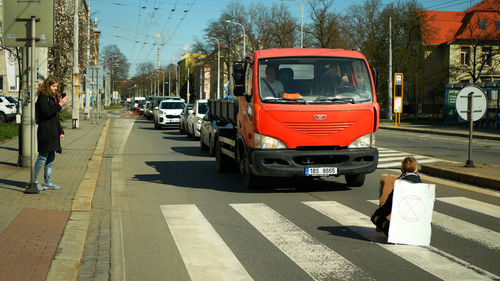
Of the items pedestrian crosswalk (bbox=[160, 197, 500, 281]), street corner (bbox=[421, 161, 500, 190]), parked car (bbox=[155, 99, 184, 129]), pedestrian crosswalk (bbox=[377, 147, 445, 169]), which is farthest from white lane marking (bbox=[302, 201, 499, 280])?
parked car (bbox=[155, 99, 184, 129])

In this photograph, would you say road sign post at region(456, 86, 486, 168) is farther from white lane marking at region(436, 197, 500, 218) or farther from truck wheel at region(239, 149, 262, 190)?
truck wheel at region(239, 149, 262, 190)

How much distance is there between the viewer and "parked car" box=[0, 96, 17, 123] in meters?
37.5

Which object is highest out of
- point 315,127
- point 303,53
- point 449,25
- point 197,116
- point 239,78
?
point 449,25

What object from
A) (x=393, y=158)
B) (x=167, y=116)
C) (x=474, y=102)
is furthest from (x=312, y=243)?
(x=167, y=116)

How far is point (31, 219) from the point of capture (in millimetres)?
7422

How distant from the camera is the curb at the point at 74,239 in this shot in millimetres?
5219

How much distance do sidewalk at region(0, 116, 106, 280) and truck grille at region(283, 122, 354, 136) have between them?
3464 millimetres

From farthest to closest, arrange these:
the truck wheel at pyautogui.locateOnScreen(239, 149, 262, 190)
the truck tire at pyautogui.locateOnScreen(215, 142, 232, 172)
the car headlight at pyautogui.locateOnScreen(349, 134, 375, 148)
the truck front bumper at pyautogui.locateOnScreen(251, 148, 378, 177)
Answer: the truck tire at pyautogui.locateOnScreen(215, 142, 232, 172)
the truck wheel at pyautogui.locateOnScreen(239, 149, 262, 190)
the car headlight at pyautogui.locateOnScreen(349, 134, 375, 148)
the truck front bumper at pyautogui.locateOnScreen(251, 148, 378, 177)

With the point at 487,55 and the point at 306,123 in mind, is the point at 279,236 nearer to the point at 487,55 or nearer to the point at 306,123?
the point at 306,123

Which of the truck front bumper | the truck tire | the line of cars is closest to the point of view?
the truck front bumper

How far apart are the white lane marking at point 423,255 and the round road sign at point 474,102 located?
17.9 feet

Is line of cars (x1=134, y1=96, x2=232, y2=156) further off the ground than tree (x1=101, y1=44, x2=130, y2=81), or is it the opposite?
tree (x1=101, y1=44, x2=130, y2=81)

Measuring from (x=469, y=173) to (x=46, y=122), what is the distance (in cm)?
745

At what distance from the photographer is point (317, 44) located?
65.9m
